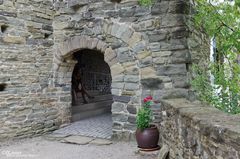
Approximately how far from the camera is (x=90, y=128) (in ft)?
17.9

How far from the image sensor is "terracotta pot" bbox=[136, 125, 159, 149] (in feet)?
12.3

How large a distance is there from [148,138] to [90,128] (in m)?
1.99

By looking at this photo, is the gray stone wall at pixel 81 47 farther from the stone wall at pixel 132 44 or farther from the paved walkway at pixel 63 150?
the paved walkway at pixel 63 150

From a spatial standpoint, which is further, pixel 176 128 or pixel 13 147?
pixel 13 147

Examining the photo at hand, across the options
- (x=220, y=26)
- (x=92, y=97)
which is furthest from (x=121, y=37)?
(x=92, y=97)

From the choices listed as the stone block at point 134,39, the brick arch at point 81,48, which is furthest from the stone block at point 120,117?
the stone block at point 134,39

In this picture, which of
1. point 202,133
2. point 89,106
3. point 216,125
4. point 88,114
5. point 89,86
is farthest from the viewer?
point 89,86

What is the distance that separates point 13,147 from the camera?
4.30 meters

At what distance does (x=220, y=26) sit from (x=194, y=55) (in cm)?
119

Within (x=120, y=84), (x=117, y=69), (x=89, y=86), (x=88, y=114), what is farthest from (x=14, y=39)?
(x=89, y=86)

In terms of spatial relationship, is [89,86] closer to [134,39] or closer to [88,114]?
[88,114]

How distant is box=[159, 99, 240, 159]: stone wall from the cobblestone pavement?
2153mm

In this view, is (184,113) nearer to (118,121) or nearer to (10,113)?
(118,121)

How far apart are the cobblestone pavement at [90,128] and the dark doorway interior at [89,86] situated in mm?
322
